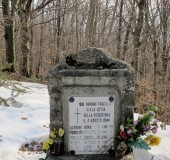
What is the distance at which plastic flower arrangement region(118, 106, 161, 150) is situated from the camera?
3.87m

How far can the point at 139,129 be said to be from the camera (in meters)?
3.99

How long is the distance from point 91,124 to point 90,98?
30 centimetres

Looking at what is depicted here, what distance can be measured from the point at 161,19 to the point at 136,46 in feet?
11.1

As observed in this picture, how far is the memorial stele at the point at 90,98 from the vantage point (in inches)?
151

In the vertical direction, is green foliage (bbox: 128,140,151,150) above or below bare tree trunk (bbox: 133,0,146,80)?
below

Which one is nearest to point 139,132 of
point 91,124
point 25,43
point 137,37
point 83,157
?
point 91,124

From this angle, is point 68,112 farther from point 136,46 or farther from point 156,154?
point 136,46

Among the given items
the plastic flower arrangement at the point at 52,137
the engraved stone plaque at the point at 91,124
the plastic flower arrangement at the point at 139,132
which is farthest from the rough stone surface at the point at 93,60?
the plastic flower arrangement at the point at 52,137

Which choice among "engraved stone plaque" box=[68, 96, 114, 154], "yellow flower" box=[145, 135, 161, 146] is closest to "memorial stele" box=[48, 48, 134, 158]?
"engraved stone plaque" box=[68, 96, 114, 154]

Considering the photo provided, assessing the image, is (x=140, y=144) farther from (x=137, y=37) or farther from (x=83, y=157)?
(x=137, y=37)

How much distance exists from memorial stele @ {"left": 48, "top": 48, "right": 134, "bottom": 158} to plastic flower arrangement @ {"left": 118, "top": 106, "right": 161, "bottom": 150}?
120mm

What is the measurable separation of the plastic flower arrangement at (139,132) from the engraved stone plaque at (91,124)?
0.18m

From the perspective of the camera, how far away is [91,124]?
3.92 metres

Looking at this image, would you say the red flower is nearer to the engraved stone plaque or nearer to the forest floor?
the engraved stone plaque
